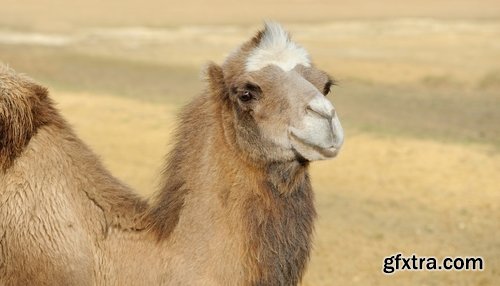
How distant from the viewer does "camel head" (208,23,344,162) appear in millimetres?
5082

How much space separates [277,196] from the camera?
5371 mm

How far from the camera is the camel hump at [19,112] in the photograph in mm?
5387

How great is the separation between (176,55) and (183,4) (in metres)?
38.9

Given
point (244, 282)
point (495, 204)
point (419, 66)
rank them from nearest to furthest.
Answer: point (244, 282) → point (495, 204) → point (419, 66)

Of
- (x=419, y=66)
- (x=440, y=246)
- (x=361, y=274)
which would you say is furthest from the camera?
(x=419, y=66)

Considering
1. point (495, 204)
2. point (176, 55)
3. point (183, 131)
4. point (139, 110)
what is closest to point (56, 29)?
point (176, 55)

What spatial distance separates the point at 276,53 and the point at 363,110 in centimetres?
1832

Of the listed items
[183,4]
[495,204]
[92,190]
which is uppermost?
[92,190]

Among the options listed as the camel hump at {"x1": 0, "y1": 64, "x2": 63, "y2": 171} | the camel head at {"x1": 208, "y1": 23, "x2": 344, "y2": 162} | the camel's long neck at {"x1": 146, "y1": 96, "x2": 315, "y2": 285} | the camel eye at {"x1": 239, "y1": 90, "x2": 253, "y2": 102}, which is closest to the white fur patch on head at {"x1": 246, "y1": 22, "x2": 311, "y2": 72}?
the camel head at {"x1": 208, "y1": 23, "x2": 344, "y2": 162}

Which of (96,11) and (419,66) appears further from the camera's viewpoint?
(96,11)

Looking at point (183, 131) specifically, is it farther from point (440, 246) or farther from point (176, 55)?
point (176, 55)

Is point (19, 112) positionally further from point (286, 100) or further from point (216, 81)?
point (286, 100)

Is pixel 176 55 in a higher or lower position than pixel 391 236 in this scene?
lower

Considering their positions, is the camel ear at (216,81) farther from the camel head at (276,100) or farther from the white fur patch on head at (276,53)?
the white fur patch on head at (276,53)
